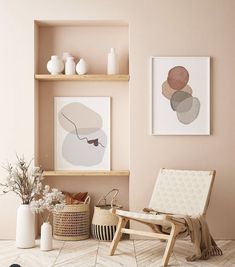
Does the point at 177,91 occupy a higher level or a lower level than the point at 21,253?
higher

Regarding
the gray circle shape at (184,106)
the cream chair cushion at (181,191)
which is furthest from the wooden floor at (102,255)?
the gray circle shape at (184,106)

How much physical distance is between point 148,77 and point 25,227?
193 centimetres

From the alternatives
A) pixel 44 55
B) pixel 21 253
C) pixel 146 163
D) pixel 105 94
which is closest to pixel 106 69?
pixel 105 94

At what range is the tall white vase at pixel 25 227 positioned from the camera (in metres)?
5.20

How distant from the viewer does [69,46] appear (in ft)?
19.3

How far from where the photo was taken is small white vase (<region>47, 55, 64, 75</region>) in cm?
564

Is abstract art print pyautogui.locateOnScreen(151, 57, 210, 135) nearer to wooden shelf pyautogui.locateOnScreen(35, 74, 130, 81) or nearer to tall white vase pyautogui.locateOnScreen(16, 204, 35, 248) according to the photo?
wooden shelf pyautogui.locateOnScreen(35, 74, 130, 81)

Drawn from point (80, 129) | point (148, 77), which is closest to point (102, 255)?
point (80, 129)

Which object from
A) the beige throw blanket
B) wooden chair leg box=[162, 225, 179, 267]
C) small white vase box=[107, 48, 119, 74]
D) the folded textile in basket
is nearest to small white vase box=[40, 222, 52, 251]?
the folded textile in basket

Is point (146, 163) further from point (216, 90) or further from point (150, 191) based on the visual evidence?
point (216, 90)

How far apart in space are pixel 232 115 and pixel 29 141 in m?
2.09

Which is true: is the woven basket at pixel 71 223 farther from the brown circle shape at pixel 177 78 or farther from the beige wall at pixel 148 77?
the brown circle shape at pixel 177 78

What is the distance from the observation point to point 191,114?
5.62m

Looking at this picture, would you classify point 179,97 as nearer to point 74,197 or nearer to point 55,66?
point 55,66
